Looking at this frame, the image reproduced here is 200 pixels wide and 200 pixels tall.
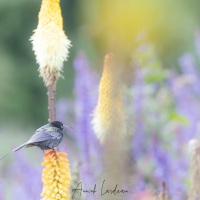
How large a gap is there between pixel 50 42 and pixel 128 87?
9.32 ft

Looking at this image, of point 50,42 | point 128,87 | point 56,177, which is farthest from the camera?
point 128,87

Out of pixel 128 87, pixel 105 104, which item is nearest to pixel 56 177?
pixel 105 104

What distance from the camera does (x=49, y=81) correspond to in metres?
2.77

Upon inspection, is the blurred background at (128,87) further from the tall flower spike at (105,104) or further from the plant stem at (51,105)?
the plant stem at (51,105)

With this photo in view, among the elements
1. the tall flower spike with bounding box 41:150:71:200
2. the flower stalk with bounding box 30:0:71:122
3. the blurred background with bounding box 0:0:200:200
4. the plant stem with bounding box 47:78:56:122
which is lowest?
the tall flower spike with bounding box 41:150:71:200

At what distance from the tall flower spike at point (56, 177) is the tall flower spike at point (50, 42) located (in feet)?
0.94

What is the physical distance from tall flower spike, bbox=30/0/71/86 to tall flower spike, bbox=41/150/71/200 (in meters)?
0.29

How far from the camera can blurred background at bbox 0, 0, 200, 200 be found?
2.46 m

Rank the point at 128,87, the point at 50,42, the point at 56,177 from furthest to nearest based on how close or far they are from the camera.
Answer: the point at 128,87 < the point at 50,42 < the point at 56,177

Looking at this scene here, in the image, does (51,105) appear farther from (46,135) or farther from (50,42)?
(50,42)

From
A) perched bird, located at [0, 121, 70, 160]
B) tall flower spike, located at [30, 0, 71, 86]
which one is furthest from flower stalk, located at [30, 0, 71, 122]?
perched bird, located at [0, 121, 70, 160]

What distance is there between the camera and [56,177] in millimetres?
2527

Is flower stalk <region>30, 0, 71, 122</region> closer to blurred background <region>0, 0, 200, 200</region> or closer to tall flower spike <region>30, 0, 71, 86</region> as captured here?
tall flower spike <region>30, 0, 71, 86</region>

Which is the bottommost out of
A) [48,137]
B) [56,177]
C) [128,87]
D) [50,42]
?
[56,177]
